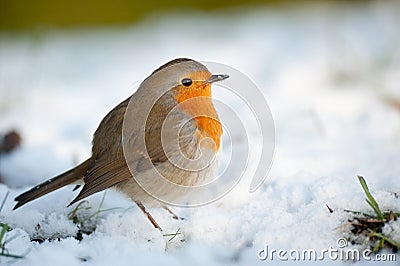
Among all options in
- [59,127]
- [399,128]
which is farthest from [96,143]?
[399,128]

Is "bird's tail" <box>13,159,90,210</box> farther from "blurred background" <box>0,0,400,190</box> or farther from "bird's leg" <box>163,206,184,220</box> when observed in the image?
"blurred background" <box>0,0,400,190</box>

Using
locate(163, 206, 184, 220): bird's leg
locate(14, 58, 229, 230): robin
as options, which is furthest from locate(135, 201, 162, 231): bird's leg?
locate(163, 206, 184, 220): bird's leg

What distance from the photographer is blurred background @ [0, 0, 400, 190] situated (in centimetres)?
409

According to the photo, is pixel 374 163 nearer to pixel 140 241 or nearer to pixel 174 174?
pixel 174 174

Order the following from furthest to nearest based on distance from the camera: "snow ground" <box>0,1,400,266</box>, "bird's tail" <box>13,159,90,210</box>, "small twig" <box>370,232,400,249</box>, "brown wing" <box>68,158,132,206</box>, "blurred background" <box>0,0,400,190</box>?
"blurred background" <box>0,0,400,190</box> → "bird's tail" <box>13,159,90,210</box> → "brown wing" <box>68,158,132,206</box> → "snow ground" <box>0,1,400,266</box> → "small twig" <box>370,232,400,249</box>

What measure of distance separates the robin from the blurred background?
441mm

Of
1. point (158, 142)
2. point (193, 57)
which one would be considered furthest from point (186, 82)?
point (193, 57)

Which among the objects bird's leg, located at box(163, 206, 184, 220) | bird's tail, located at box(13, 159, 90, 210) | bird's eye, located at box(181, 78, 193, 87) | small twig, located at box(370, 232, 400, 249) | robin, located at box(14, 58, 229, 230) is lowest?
bird's leg, located at box(163, 206, 184, 220)

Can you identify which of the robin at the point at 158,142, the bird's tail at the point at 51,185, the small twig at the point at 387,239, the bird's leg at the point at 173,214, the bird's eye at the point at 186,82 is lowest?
the bird's leg at the point at 173,214

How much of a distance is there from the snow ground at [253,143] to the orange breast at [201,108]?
0.38 metres

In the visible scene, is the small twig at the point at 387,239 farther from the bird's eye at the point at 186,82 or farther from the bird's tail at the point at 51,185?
the bird's tail at the point at 51,185

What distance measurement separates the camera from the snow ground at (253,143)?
102 inches

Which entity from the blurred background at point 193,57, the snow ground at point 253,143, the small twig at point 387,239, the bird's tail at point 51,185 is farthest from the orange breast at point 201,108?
the small twig at point 387,239

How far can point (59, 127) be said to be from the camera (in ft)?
15.5
